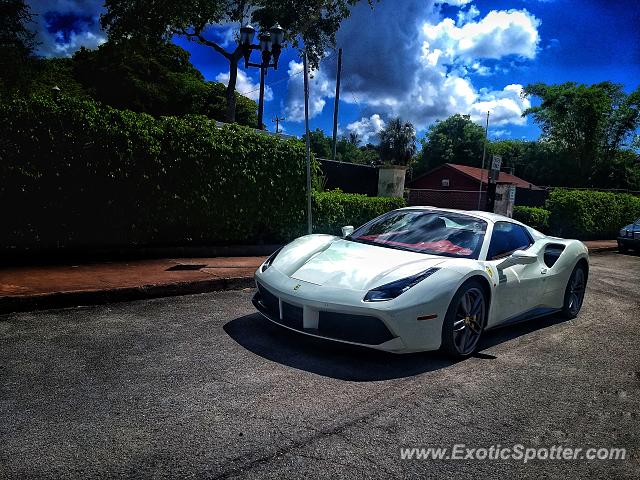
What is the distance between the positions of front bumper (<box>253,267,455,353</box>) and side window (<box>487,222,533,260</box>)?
1114mm

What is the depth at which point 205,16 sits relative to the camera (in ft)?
81.0

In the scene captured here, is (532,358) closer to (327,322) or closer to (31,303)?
(327,322)

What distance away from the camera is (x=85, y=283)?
555 centimetres

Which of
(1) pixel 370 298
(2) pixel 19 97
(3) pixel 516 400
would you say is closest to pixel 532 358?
(3) pixel 516 400

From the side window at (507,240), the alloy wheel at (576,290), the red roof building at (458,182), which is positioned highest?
the red roof building at (458,182)

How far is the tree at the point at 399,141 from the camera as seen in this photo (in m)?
74.4

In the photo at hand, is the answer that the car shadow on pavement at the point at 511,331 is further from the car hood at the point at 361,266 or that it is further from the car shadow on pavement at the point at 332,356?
the car hood at the point at 361,266

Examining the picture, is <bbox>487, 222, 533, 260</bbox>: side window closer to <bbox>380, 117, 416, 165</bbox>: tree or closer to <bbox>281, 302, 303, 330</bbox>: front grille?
<bbox>281, 302, 303, 330</bbox>: front grille

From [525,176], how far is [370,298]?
60.7m

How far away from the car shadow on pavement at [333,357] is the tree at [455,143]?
199 ft

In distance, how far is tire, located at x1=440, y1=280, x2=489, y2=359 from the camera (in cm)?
387

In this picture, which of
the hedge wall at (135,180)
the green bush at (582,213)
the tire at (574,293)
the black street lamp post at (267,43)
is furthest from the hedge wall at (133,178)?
the green bush at (582,213)

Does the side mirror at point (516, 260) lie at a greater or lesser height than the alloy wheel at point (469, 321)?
greater

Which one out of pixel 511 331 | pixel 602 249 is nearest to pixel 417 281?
pixel 511 331
